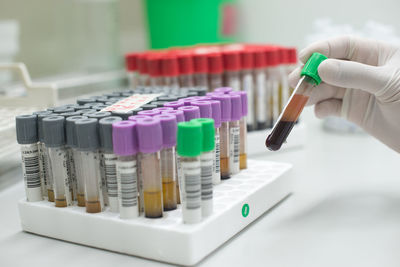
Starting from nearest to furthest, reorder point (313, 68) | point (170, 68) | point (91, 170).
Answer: point (91, 170)
point (313, 68)
point (170, 68)

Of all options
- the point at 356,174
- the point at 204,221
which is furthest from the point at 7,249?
the point at 356,174

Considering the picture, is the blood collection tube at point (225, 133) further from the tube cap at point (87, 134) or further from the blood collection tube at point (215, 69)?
the blood collection tube at point (215, 69)

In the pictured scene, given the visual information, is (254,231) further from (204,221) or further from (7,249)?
(7,249)

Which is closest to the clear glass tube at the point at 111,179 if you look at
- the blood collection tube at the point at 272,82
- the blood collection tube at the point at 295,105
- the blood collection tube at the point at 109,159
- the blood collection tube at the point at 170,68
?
the blood collection tube at the point at 109,159

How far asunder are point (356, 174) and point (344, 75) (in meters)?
0.37

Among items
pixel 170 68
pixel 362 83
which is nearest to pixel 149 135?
pixel 362 83

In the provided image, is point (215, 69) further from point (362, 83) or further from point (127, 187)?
point (127, 187)

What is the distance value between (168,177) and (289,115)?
30 centimetres

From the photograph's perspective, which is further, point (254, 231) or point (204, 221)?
point (254, 231)

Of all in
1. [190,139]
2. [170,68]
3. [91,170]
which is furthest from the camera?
[170,68]

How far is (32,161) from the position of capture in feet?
2.83

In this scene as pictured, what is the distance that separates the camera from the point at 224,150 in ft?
3.10

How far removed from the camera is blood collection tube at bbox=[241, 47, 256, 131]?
4.40ft

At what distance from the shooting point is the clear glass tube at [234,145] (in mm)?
944
